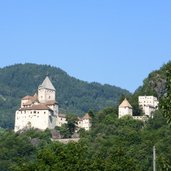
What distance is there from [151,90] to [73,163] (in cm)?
9612

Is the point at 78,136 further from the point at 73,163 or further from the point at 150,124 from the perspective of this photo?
the point at 73,163

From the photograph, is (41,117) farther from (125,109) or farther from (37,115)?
(125,109)

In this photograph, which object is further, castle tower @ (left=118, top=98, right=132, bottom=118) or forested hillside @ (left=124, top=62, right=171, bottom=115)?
forested hillside @ (left=124, top=62, right=171, bottom=115)

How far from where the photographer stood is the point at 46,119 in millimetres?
133125

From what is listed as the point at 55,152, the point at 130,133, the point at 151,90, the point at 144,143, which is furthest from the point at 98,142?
the point at 55,152

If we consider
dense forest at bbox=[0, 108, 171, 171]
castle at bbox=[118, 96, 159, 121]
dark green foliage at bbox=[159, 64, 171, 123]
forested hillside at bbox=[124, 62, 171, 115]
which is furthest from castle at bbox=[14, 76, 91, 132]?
dark green foliage at bbox=[159, 64, 171, 123]

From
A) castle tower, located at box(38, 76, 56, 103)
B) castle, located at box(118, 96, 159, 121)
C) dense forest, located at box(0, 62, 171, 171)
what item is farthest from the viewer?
castle tower, located at box(38, 76, 56, 103)

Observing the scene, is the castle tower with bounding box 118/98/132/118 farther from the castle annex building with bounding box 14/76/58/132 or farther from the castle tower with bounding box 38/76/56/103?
the castle tower with bounding box 38/76/56/103

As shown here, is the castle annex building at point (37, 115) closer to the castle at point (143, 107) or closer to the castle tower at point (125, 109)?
the castle at point (143, 107)

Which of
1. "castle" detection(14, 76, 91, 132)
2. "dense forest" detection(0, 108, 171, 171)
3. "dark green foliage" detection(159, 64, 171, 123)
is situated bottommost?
"dark green foliage" detection(159, 64, 171, 123)

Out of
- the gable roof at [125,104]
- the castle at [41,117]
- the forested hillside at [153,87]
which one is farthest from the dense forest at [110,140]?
the forested hillside at [153,87]

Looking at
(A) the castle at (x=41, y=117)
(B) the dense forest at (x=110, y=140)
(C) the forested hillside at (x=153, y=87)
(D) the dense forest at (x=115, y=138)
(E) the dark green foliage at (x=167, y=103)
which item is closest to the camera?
(E) the dark green foliage at (x=167, y=103)

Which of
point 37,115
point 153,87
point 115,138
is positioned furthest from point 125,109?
point 37,115

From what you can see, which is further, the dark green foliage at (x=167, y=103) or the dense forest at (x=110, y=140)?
the dense forest at (x=110, y=140)
